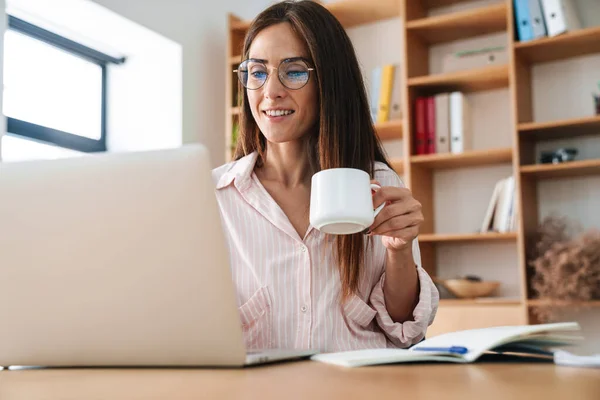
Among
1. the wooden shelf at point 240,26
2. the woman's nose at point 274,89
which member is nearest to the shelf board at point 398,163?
the wooden shelf at point 240,26

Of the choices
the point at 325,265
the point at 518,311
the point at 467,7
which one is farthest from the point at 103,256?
the point at 467,7

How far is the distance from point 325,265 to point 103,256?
1.98ft

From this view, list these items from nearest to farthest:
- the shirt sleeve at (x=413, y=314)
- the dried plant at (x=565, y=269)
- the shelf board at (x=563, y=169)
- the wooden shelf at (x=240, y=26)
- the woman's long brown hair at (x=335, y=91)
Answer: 1. the shirt sleeve at (x=413, y=314)
2. the woman's long brown hair at (x=335, y=91)
3. the dried plant at (x=565, y=269)
4. the shelf board at (x=563, y=169)
5. the wooden shelf at (x=240, y=26)

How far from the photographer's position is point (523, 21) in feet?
10.1

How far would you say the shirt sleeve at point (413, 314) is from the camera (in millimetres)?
1251

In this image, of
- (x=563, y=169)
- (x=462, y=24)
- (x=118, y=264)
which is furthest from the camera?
(x=462, y=24)

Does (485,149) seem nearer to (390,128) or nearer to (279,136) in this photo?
(390,128)

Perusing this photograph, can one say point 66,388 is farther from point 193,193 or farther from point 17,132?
point 17,132

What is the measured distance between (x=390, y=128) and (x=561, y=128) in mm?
796

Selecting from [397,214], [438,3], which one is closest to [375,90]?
[438,3]

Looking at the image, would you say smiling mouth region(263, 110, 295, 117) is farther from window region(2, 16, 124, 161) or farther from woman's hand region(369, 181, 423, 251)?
window region(2, 16, 124, 161)

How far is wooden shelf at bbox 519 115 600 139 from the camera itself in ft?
9.57

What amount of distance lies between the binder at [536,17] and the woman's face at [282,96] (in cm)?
198

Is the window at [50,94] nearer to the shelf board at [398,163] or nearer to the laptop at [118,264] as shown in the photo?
the shelf board at [398,163]
